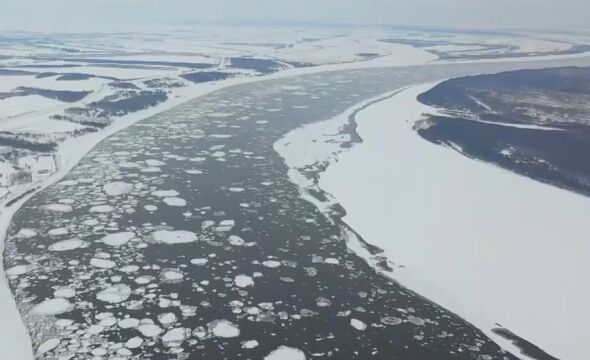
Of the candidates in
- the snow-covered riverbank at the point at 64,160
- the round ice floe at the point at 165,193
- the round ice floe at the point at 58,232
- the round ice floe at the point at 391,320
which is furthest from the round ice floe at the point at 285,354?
the round ice floe at the point at 165,193

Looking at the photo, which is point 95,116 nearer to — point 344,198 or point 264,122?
point 264,122

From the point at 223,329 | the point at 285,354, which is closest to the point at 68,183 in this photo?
the point at 223,329

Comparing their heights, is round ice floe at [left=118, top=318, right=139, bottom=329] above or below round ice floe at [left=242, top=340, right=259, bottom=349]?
above

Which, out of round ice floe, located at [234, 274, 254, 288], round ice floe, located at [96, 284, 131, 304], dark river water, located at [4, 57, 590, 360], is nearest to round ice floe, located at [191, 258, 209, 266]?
dark river water, located at [4, 57, 590, 360]

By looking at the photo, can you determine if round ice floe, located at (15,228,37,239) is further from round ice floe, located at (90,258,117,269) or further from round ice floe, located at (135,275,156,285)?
round ice floe, located at (135,275,156,285)

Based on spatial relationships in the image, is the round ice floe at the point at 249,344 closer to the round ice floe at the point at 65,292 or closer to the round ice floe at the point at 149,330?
the round ice floe at the point at 149,330

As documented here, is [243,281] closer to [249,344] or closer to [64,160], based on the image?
[249,344]

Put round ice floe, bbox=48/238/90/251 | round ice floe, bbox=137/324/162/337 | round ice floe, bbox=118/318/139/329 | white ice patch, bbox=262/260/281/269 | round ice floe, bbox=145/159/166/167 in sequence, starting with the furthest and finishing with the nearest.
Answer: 1. round ice floe, bbox=145/159/166/167
2. round ice floe, bbox=48/238/90/251
3. white ice patch, bbox=262/260/281/269
4. round ice floe, bbox=118/318/139/329
5. round ice floe, bbox=137/324/162/337
